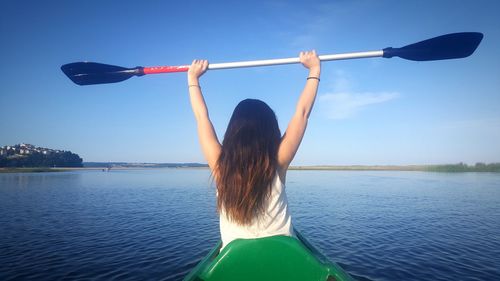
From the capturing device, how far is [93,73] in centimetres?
394

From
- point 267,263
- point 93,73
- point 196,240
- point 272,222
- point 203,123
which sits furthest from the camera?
point 196,240

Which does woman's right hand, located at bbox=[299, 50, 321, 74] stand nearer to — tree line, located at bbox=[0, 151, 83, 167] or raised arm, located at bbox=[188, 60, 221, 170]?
raised arm, located at bbox=[188, 60, 221, 170]

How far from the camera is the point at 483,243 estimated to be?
13.2 m

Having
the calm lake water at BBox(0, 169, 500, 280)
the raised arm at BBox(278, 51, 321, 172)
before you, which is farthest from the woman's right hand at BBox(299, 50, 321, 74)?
the calm lake water at BBox(0, 169, 500, 280)

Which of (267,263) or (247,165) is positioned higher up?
(247,165)

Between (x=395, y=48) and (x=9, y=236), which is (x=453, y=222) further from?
(x=9, y=236)

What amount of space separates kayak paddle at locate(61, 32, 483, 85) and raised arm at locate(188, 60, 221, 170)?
356 mm

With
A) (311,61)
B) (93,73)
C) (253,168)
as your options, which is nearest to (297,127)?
(253,168)

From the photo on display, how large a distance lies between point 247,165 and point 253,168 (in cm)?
6

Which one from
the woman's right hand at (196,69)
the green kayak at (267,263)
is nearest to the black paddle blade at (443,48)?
the woman's right hand at (196,69)

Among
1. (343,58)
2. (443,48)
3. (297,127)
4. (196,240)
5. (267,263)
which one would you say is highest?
(443,48)

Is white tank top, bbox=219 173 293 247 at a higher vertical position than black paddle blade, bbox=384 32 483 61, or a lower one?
lower

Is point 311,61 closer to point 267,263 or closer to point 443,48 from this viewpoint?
point 267,263

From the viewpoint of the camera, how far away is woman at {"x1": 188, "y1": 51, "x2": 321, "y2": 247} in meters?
2.17
